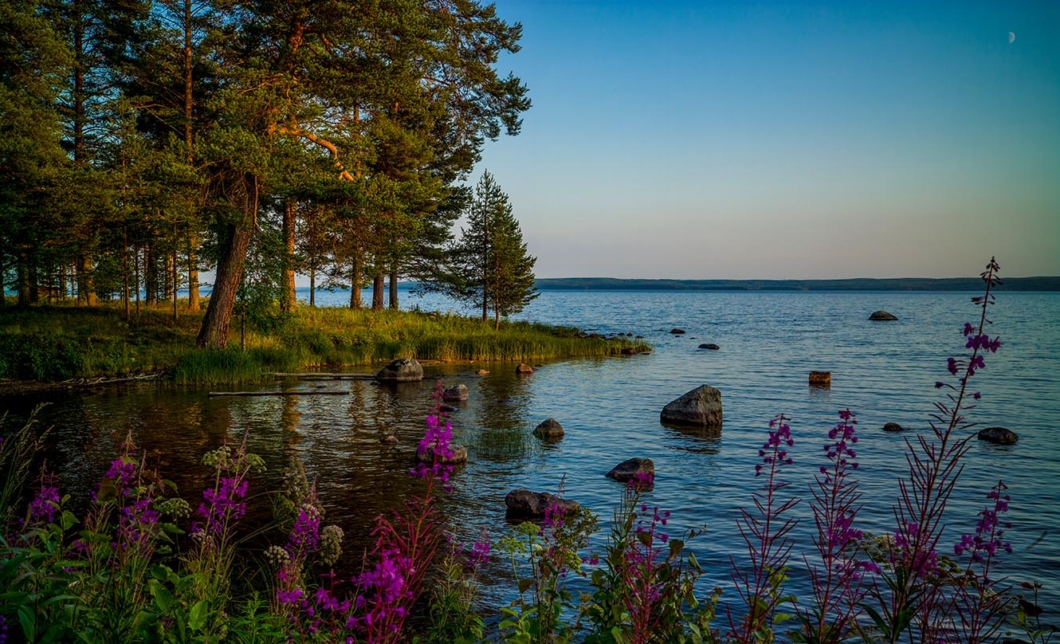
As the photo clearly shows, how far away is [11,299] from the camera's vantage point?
115 ft

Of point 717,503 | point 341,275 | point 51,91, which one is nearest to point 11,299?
point 51,91

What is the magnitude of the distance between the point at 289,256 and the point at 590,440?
48.5 feet

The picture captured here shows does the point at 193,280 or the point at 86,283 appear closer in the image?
the point at 193,280

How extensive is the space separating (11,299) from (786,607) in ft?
128

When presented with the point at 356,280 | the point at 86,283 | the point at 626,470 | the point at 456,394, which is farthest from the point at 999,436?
the point at 86,283

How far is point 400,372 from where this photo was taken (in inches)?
1000

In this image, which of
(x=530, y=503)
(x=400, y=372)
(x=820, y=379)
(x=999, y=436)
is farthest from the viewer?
(x=820, y=379)

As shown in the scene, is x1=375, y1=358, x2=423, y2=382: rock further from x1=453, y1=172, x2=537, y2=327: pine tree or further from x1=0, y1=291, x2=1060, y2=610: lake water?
x1=453, y1=172, x2=537, y2=327: pine tree

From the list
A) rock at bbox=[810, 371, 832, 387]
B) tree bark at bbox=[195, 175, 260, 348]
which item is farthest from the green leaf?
rock at bbox=[810, 371, 832, 387]

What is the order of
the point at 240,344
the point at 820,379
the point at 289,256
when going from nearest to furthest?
1. the point at 240,344
2. the point at 289,256
3. the point at 820,379

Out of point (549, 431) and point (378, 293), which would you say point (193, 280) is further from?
Answer: point (549, 431)

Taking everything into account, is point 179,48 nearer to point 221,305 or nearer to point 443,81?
point 221,305

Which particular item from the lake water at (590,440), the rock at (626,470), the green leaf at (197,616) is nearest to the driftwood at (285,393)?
the lake water at (590,440)

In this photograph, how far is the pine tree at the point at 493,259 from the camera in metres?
44.2
